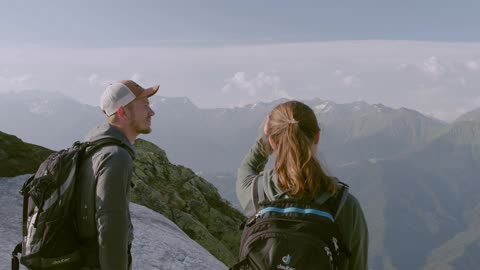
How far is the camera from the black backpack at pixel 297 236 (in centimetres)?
473

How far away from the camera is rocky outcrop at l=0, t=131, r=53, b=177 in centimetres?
1609

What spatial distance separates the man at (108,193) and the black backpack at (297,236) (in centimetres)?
145

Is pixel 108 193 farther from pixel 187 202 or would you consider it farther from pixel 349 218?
pixel 187 202

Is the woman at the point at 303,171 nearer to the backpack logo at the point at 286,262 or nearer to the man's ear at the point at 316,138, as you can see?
the man's ear at the point at 316,138

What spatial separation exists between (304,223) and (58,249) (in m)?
2.84

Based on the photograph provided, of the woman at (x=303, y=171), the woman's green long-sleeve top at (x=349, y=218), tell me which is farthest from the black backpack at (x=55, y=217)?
the woman at (x=303, y=171)

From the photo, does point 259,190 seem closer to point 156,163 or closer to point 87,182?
point 87,182

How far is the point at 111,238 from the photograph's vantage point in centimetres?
506

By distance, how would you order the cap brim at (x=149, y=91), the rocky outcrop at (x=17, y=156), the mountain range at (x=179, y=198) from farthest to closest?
the mountain range at (x=179, y=198), the rocky outcrop at (x=17, y=156), the cap brim at (x=149, y=91)

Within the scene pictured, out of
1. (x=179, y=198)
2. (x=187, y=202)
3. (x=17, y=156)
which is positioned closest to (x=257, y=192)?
(x=17, y=156)

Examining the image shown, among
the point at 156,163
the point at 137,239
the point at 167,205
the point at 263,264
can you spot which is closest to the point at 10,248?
the point at 137,239

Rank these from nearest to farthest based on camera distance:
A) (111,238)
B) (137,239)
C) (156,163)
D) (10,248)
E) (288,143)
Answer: (288,143)
(111,238)
(10,248)
(137,239)
(156,163)

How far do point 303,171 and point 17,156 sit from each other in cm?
1517

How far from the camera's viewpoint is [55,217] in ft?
17.3
